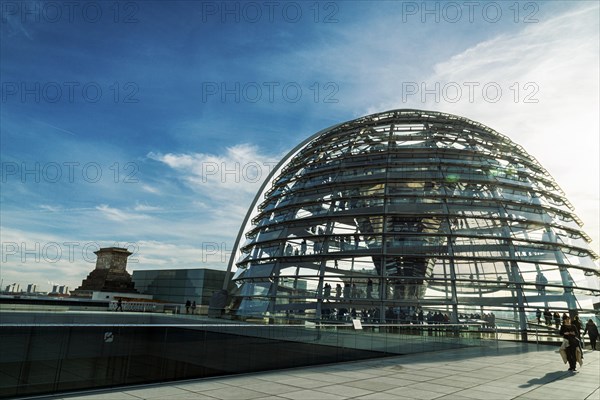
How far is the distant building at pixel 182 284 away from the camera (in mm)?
69438

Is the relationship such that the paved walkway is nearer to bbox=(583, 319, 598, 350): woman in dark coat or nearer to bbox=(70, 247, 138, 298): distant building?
bbox=(583, 319, 598, 350): woman in dark coat

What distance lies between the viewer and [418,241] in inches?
858

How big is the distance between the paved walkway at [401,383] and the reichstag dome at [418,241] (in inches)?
258

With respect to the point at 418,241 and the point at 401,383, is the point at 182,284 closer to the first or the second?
the point at 418,241

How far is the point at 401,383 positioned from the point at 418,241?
13.2 metres

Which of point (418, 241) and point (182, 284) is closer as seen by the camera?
point (418, 241)

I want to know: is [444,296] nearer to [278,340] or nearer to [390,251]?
[390,251]

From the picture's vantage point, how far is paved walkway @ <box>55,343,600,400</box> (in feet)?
25.3

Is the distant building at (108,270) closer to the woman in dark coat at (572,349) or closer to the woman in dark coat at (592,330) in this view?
the woman in dark coat at (592,330)

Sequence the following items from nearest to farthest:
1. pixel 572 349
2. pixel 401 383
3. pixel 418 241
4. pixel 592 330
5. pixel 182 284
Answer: pixel 401 383, pixel 572 349, pixel 592 330, pixel 418 241, pixel 182 284

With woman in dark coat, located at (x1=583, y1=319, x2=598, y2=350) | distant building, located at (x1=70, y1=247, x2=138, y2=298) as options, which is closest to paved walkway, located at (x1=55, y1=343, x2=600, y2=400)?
woman in dark coat, located at (x1=583, y1=319, x2=598, y2=350)

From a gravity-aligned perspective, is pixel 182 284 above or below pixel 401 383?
above

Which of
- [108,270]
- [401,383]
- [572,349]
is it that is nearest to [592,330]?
[572,349]

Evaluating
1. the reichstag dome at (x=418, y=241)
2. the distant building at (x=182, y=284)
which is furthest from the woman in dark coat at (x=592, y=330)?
the distant building at (x=182, y=284)
